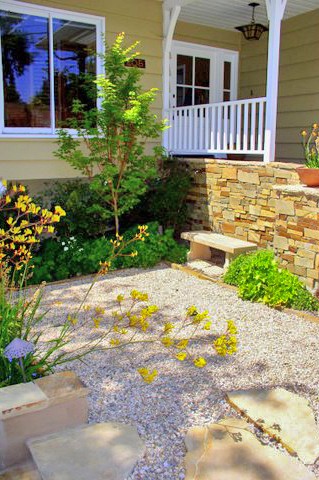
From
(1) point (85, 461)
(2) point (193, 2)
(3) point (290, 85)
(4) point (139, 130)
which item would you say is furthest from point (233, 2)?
(1) point (85, 461)

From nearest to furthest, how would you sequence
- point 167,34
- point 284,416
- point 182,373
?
point 284,416, point 182,373, point 167,34

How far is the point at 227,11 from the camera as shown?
7129 mm

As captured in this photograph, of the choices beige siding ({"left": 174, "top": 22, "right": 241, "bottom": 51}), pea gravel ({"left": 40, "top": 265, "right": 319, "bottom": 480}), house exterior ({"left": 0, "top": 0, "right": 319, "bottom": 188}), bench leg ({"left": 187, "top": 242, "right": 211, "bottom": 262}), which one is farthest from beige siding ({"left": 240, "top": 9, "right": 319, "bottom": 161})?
pea gravel ({"left": 40, "top": 265, "right": 319, "bottom": 480})

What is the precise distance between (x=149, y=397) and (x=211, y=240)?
297 cm

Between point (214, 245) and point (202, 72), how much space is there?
13.1 ft

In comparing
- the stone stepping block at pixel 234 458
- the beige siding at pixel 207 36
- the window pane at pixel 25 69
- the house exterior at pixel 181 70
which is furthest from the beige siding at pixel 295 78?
the stone stepping block at pixel 234 458

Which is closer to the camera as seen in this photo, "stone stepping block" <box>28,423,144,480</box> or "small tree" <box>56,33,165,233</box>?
"stone stepping block" <box>28,423,144,480</box>

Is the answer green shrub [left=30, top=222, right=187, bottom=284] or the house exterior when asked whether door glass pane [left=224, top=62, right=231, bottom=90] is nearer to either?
the house exterior

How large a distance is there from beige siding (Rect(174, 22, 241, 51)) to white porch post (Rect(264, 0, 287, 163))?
2502 mm

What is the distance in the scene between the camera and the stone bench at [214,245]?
16.5 ft

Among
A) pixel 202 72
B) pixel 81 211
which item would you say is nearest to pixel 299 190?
pixel 81 211

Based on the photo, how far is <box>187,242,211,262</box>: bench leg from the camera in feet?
18.5

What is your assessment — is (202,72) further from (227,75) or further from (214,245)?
(214,245)

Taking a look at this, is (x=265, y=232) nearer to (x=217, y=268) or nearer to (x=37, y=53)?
(x=217, y=268)
